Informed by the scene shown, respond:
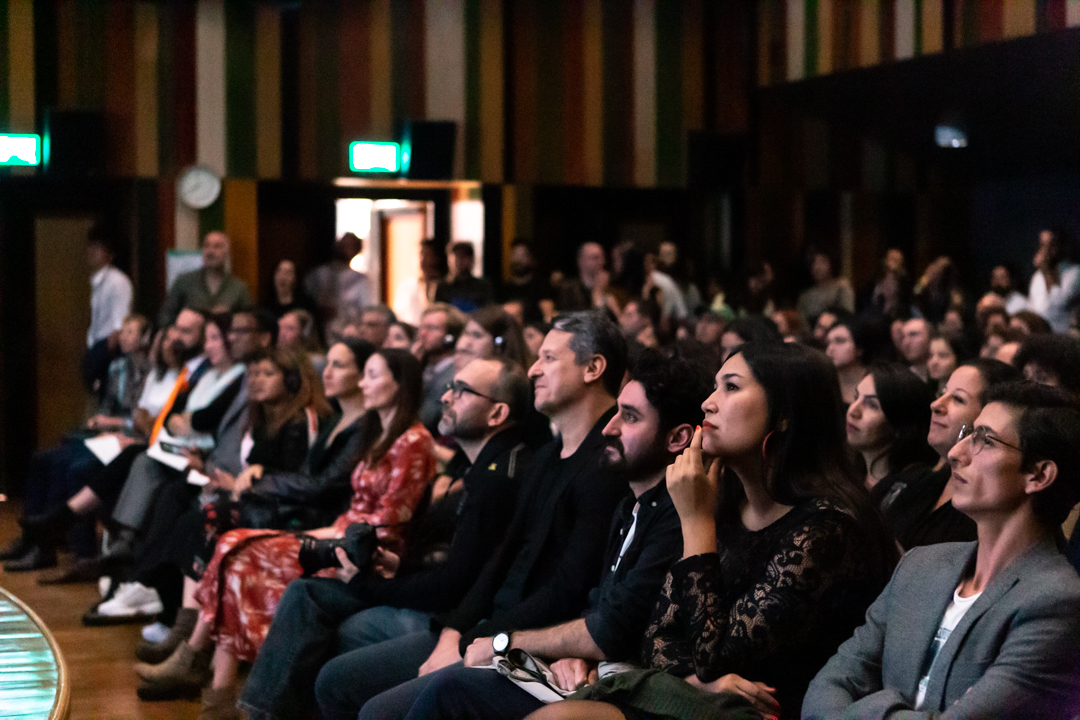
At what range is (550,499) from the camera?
3.04 m

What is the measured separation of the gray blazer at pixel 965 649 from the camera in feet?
5.81

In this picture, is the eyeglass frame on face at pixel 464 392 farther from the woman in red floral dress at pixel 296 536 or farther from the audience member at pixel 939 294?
the audience member at pixel 939 294

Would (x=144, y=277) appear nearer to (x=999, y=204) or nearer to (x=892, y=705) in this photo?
(x=999, y=204)

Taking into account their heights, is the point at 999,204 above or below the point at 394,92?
below

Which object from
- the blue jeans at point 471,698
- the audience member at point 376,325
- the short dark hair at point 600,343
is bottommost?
the blue jeans at point 471,698

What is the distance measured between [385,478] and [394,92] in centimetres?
616

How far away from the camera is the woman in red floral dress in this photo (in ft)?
12.4

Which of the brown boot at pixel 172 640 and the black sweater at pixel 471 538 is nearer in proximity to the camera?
the black sweater at pixel 471 538

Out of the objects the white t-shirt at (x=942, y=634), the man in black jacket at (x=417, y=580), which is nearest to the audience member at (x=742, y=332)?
the man in black jacket at (x=417, y=580)

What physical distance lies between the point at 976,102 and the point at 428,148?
408 centimetres

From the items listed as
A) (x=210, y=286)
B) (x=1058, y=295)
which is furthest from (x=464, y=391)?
(x=210, y=286)

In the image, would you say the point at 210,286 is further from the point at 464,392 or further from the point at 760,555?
the point at 760,555

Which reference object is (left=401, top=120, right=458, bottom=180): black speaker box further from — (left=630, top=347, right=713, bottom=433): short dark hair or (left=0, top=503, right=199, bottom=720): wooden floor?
(left=630, top=347, right=713, bottom=433): short dark hair

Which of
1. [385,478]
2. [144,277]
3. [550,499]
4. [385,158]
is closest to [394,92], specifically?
[385,158]
